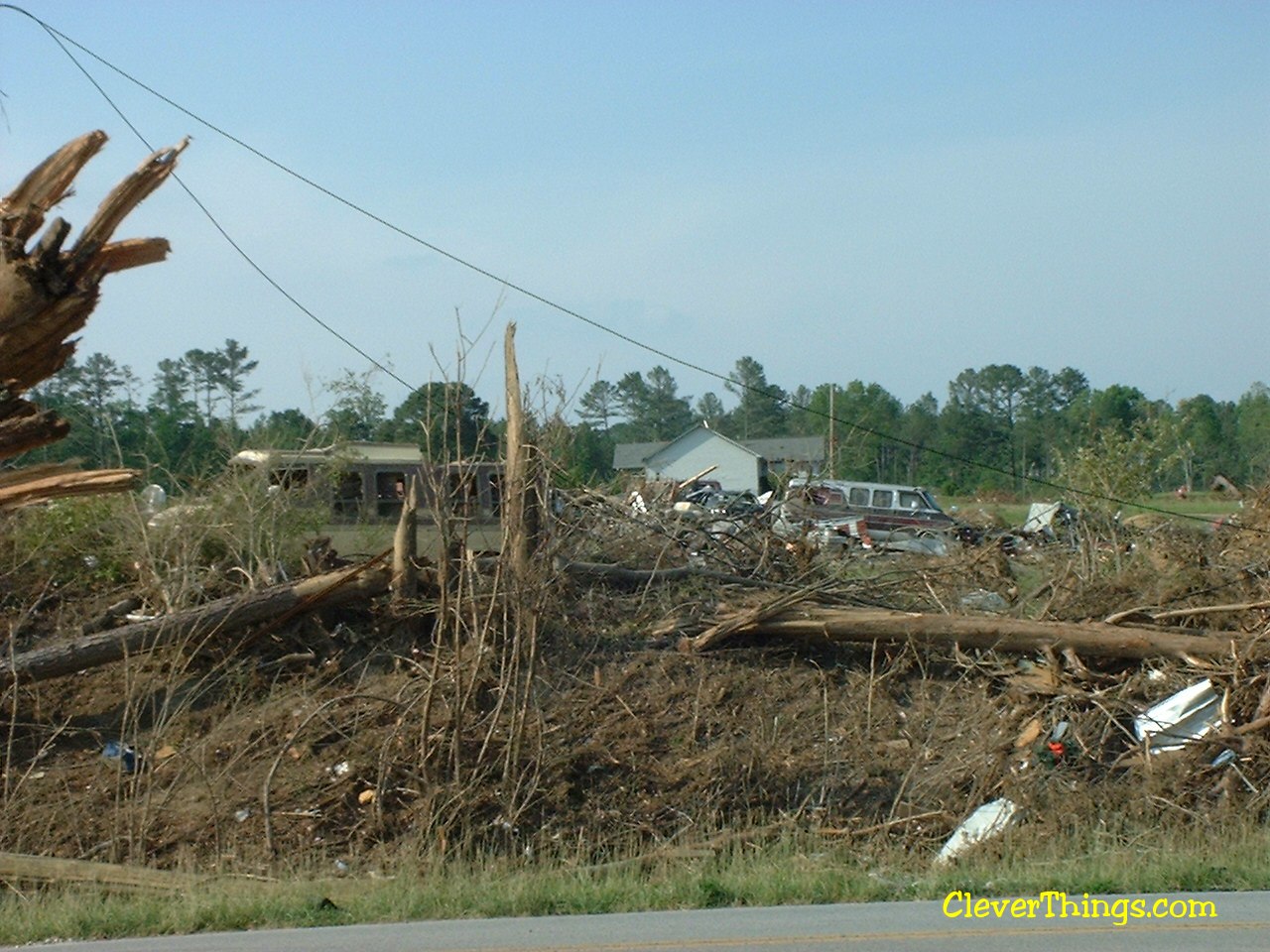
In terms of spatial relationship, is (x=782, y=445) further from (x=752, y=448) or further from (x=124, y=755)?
(x=124, y=755)

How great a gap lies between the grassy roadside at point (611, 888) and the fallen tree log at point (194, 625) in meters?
2.97

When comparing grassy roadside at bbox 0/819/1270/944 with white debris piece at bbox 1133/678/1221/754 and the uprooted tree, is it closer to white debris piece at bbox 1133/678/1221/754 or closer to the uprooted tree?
white debris piece at bbox 1133/678/1221/754

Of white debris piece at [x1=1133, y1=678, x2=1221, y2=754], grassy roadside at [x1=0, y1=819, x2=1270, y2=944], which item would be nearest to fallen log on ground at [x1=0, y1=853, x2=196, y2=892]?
grassy roadside at [x1=0, y1=819, x2=1270, y2=944]

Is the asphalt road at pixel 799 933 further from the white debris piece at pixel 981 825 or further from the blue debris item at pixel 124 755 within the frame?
the blue debris item at pixel 124 755

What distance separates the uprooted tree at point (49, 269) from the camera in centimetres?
413

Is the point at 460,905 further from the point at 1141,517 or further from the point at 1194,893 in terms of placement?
the point at 1141,517

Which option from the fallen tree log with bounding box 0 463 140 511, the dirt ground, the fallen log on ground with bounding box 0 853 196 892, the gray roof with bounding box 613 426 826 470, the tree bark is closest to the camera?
the fallen tree log with bounding box 0 463 140 511

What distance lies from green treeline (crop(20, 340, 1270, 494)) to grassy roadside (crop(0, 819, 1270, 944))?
2.59 m

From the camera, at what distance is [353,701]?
1038cm

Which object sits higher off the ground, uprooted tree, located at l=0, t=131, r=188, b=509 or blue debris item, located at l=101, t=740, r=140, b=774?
uprooted tree, located at l=0, t=131, r=188, b=509

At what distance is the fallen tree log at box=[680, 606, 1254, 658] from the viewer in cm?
1066

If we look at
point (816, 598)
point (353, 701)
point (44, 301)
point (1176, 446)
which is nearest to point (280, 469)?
point (353, 701)

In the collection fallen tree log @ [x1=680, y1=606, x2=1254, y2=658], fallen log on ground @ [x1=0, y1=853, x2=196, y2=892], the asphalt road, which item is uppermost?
fallen tree log @ [x1=680, y1=606, x2=1254, y2=658]

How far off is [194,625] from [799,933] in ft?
22.8
